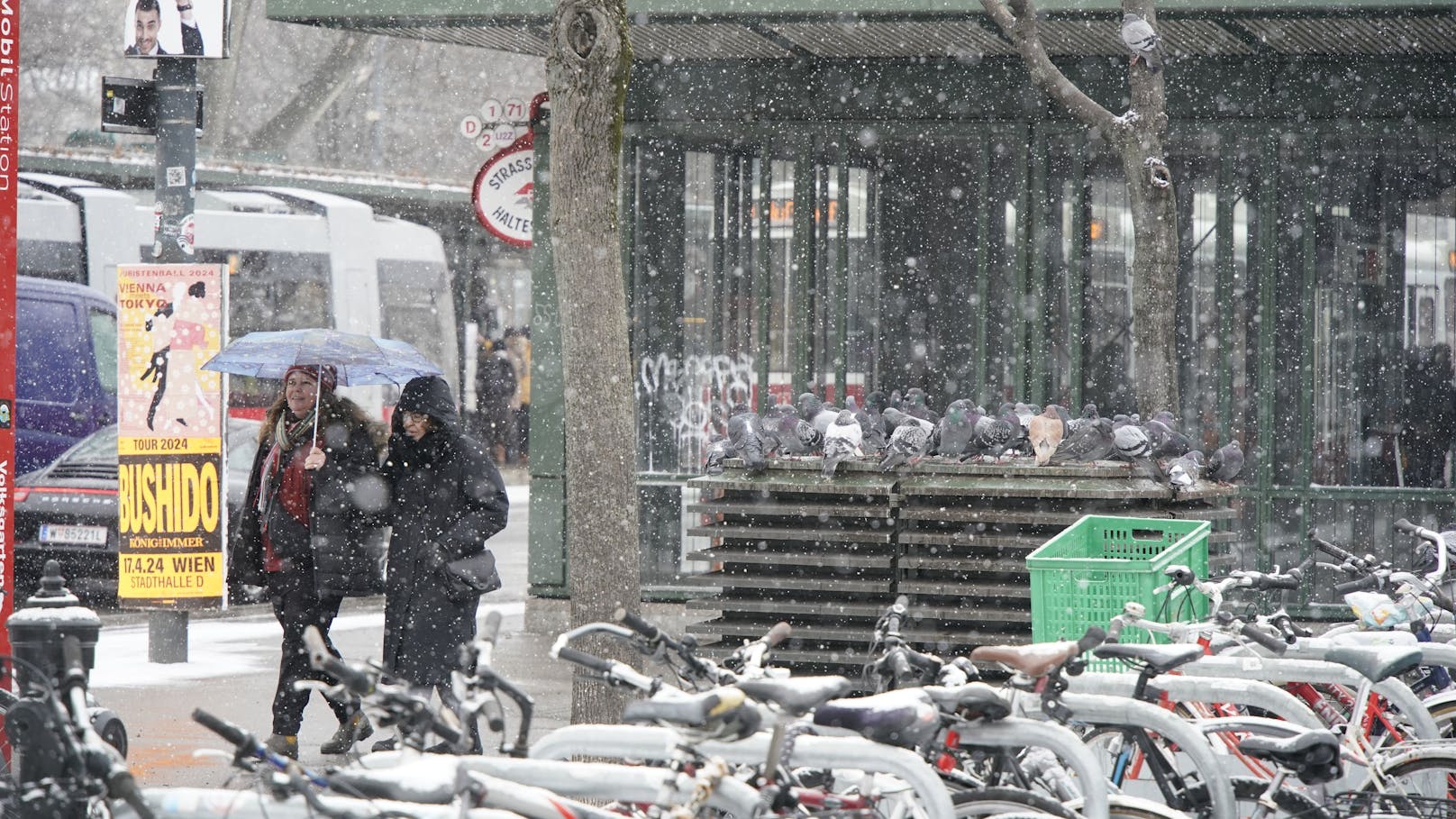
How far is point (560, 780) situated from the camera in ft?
12.7

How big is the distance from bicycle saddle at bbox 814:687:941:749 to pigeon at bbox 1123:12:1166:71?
591 cm

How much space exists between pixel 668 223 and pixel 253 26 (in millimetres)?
23589

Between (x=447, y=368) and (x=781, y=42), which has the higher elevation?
(x=781, y=42)

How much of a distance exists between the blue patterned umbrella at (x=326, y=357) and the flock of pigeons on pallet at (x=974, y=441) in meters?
1.46

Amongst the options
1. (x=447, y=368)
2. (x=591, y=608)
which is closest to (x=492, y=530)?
(x=591, y=608)

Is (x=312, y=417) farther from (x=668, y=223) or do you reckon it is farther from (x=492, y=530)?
(x=668, y=223)

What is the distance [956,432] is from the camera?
8156mm

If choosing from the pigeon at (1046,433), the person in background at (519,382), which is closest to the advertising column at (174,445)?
the pigeon at (1046,433)

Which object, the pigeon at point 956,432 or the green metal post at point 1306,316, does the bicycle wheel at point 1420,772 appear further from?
the green metal post at point 1306,316

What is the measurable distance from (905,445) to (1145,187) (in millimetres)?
2218

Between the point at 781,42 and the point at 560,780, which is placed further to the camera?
the point at 781,42

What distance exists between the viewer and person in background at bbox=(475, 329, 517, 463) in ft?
97.6

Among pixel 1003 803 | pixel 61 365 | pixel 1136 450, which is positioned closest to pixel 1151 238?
pixel 1136 450

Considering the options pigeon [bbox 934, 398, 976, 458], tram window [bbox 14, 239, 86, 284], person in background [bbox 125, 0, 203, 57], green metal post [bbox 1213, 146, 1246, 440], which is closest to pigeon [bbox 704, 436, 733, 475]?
pigeon [bbox 934, 398, 976, 458]
